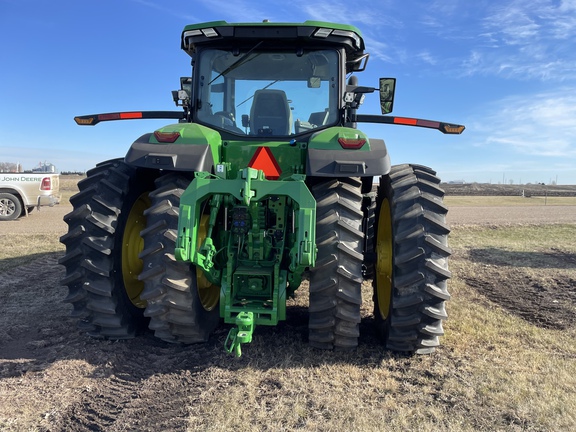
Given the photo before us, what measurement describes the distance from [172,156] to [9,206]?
1357cm

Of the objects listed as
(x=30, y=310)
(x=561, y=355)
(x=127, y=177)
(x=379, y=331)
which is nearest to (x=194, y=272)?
(x=127, y=177)

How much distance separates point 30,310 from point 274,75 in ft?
12.5

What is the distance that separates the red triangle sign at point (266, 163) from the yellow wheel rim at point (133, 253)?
1.32 m

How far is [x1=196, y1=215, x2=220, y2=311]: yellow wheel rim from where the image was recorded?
393 cm

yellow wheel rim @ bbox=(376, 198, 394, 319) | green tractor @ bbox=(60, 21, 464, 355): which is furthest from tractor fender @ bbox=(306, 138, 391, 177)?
yellow wheel rim @ bbox=(376, 198, 394, 319)

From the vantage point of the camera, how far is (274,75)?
453 centimetres

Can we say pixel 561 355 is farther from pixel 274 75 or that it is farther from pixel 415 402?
pixel 274 75

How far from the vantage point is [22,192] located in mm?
A: 14617

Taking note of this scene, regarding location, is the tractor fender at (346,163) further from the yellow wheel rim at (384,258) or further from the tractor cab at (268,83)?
the tractor cab at (268,83)

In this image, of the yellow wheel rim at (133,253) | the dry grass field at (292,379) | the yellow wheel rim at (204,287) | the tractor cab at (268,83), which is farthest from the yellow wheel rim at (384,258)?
the yellow wheel rim at (133,253)

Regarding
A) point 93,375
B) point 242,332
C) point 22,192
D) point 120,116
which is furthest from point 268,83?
point 22,192

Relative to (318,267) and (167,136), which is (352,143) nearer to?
(318,267)

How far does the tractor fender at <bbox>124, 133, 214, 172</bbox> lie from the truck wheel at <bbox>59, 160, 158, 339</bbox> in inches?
19.2

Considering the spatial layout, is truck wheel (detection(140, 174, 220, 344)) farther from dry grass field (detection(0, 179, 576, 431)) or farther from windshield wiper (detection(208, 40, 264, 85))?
windshield wiper (detection(208, 40, 264, 85))
